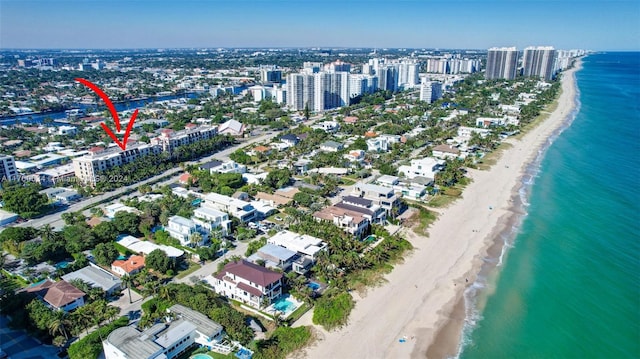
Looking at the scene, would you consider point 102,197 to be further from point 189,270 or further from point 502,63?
point 502,63

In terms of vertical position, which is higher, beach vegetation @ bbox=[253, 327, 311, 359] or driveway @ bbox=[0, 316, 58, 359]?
driveway @ bbox=[0, 316, 58, 359]

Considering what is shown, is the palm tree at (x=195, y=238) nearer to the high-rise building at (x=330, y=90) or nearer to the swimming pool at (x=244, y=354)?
the swimming pool at (x=244, y=354)

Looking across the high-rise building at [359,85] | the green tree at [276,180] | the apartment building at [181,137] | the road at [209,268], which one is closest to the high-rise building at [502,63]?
the high-rise building at [359,85]

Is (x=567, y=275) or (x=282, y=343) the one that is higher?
(x=282, y=343)

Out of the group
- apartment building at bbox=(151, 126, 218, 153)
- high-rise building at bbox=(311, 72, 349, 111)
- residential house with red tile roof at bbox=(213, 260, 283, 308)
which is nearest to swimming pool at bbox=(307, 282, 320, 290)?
residential house with red tile roof at bbox=(213, 260, 283, 308)

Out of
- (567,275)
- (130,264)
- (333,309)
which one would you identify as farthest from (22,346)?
(567,275)

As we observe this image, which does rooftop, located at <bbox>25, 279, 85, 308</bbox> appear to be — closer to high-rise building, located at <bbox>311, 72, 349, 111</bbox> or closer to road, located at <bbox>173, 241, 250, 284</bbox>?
road, located at <bbox>173, 241, 250, 284</bbox>
